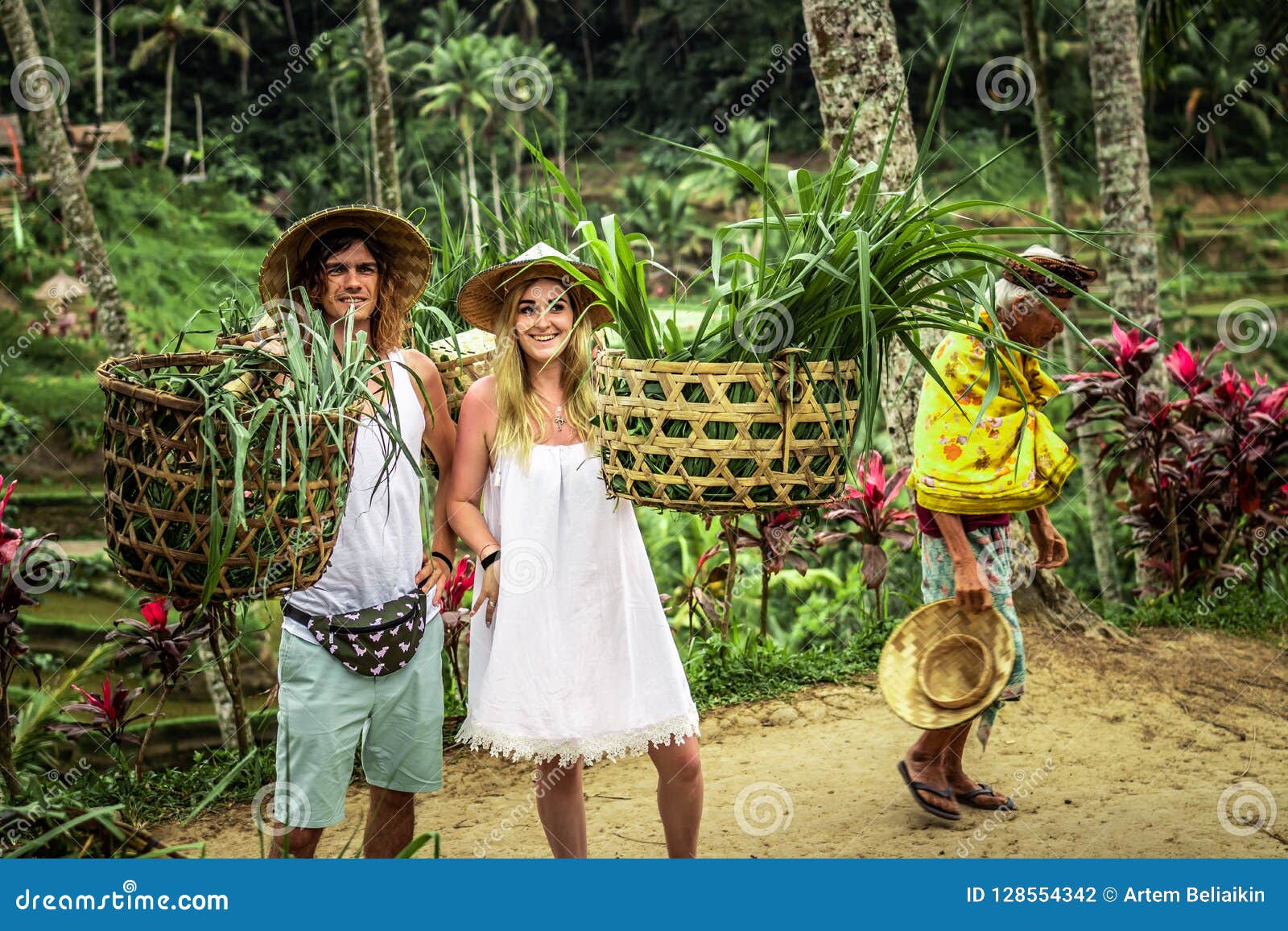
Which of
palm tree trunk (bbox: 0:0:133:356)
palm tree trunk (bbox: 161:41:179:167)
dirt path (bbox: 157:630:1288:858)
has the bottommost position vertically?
dirt path (bbox: 157:630:1288:858)

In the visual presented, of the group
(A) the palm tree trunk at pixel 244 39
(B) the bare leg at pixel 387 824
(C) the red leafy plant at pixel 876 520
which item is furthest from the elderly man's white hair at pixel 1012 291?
(A) the palm tree trunk at pixel 244 39

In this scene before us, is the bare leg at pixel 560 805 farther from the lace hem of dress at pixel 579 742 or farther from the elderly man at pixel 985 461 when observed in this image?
the elderly man at pixel 985 461

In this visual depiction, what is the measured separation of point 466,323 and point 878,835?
2.00 meters

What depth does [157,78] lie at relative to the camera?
35.0 meters

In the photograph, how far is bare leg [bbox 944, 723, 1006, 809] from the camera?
12.0ft

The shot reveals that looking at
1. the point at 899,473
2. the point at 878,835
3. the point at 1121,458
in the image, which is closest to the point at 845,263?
the point at 878,835

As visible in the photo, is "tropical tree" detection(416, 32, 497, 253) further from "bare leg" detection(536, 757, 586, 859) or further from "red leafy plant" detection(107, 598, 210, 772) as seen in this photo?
"bare leg" detection(536, 757, 586, 859)

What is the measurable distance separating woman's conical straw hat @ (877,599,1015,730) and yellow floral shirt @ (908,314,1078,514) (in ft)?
1.03

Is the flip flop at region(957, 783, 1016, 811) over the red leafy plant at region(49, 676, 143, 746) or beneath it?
beneath

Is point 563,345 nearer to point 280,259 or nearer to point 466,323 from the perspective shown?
point 280,259

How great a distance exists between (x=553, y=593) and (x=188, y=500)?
3.17 feet

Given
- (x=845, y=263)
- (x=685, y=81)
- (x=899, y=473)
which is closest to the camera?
(x=845, y=263)

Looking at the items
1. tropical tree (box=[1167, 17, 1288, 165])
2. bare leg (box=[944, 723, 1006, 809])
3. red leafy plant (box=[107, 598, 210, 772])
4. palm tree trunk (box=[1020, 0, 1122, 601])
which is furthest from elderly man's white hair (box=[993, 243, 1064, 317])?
tropical tree (box=[1167, 17, 1288, 165])

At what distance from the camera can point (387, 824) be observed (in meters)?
2.79
